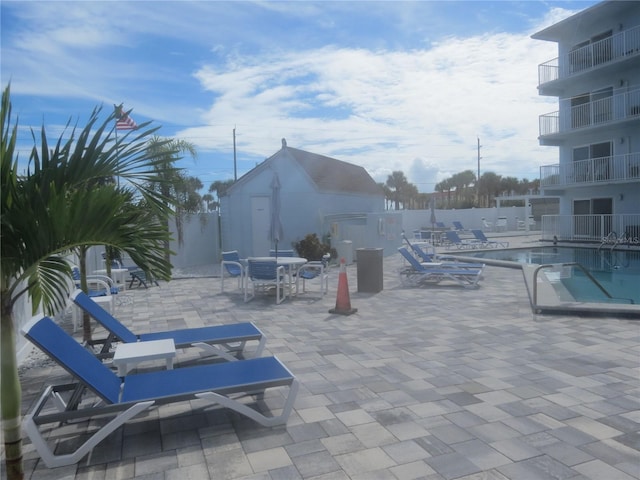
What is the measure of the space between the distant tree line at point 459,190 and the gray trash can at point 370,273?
157 ft

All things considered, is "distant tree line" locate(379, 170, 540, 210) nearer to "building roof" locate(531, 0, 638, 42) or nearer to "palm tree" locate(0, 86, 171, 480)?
"building roof" locate(531, 0, 638, 42)

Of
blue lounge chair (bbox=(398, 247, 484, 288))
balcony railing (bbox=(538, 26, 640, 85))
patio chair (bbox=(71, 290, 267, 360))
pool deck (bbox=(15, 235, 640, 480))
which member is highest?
balcony railing (bbox=(538, 26, 640, 85))

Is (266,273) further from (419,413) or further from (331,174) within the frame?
(331,174)

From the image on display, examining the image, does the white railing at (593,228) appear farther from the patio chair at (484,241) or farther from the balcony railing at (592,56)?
the balcony railing at (592,56)

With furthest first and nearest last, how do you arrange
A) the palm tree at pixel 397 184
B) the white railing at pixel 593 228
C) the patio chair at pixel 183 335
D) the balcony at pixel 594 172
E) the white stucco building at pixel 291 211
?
the palm tree at pixel 397 184, the balcony at pixel 594 172, the white railing at pixel 593 228, the white stucco building at pixel 291 211, the patio chair at pixel 183 335

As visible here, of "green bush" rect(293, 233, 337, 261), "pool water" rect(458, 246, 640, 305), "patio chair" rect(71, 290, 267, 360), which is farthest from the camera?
"green bush" rect(293, 233, 337, 261)

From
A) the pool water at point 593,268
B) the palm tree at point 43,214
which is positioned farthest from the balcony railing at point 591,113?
the palm tree at point 43,214

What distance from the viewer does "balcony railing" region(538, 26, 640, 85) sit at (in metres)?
21.3

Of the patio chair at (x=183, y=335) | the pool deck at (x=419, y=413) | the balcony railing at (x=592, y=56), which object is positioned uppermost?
the balcony railing at (x=592, y=56)

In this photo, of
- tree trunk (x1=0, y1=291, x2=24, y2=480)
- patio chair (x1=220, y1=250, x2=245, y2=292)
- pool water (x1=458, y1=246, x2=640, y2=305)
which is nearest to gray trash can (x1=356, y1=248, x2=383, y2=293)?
patio chair (x1=220, y1=250, x2=245, y2=292)

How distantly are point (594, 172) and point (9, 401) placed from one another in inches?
1006

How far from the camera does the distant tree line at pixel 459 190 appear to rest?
194 feet

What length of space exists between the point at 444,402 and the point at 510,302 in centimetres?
550

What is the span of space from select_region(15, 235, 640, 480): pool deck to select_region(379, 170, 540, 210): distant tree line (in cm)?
5217
